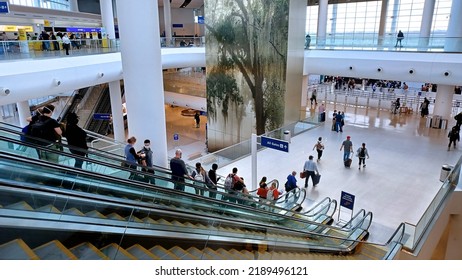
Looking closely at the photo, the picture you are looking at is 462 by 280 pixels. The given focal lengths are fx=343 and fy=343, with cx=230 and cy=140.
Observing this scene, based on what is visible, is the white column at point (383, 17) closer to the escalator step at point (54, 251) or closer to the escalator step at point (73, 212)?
the escalator step at point (73, 212)

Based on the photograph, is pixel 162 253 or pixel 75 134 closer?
pixel 162 253

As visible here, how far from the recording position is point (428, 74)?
16234mm

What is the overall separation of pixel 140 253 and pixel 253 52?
13440mm

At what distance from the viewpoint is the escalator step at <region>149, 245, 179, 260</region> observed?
436 cm

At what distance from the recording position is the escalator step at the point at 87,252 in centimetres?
368

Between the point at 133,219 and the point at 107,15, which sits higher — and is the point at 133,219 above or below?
below

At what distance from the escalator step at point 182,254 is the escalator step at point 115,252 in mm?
746

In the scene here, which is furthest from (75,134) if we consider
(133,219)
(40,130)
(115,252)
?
(115,252)

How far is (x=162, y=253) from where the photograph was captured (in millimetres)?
4453

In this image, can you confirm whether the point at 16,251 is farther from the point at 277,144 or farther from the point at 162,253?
the point at 277,144

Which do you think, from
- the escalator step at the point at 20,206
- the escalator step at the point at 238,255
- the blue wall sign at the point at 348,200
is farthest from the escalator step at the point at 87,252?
the blue wall sign at the point at 348,200

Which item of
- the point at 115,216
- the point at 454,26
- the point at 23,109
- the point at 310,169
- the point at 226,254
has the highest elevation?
the point at 454,26
